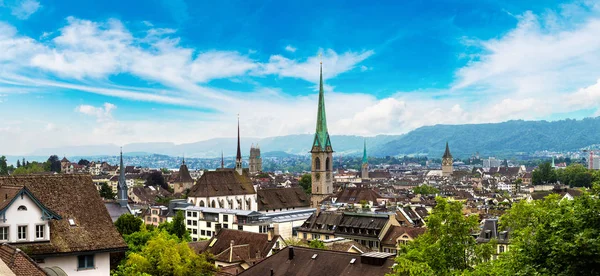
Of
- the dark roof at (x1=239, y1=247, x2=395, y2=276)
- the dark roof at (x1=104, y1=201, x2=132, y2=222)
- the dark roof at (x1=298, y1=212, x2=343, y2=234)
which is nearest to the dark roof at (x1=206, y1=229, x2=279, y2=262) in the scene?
the dark roof at (x1=239, y1=247, x2=395, y2=276)

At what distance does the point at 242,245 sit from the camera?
5372 centimetres

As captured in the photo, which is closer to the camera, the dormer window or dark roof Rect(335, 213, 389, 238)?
the dormer window

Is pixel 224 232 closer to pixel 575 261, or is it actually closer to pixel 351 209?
pixel 351 209

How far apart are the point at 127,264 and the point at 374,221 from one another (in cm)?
4256

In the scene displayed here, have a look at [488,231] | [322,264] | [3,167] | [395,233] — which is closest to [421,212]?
[395,233]

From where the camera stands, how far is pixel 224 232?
5812cm

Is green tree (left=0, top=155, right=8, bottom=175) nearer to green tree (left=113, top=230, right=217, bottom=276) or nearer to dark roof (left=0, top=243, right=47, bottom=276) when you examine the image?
green tree (left=113, top=230, right=217, bottom=276)

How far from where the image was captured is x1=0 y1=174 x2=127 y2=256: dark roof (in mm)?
22516

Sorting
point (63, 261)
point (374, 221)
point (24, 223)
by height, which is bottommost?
point (374, 221)

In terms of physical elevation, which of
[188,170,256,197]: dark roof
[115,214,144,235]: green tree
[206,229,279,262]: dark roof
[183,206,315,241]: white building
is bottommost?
[183,206,315,241]: white building

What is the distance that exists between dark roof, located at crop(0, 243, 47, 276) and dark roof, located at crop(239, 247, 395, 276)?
19.7m

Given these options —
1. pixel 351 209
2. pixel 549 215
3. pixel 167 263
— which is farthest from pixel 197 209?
pixel 549 215

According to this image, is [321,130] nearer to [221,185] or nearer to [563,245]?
[221,185]

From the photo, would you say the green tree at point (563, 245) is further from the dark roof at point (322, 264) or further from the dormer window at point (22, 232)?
the dormer window at point (22, 232)
